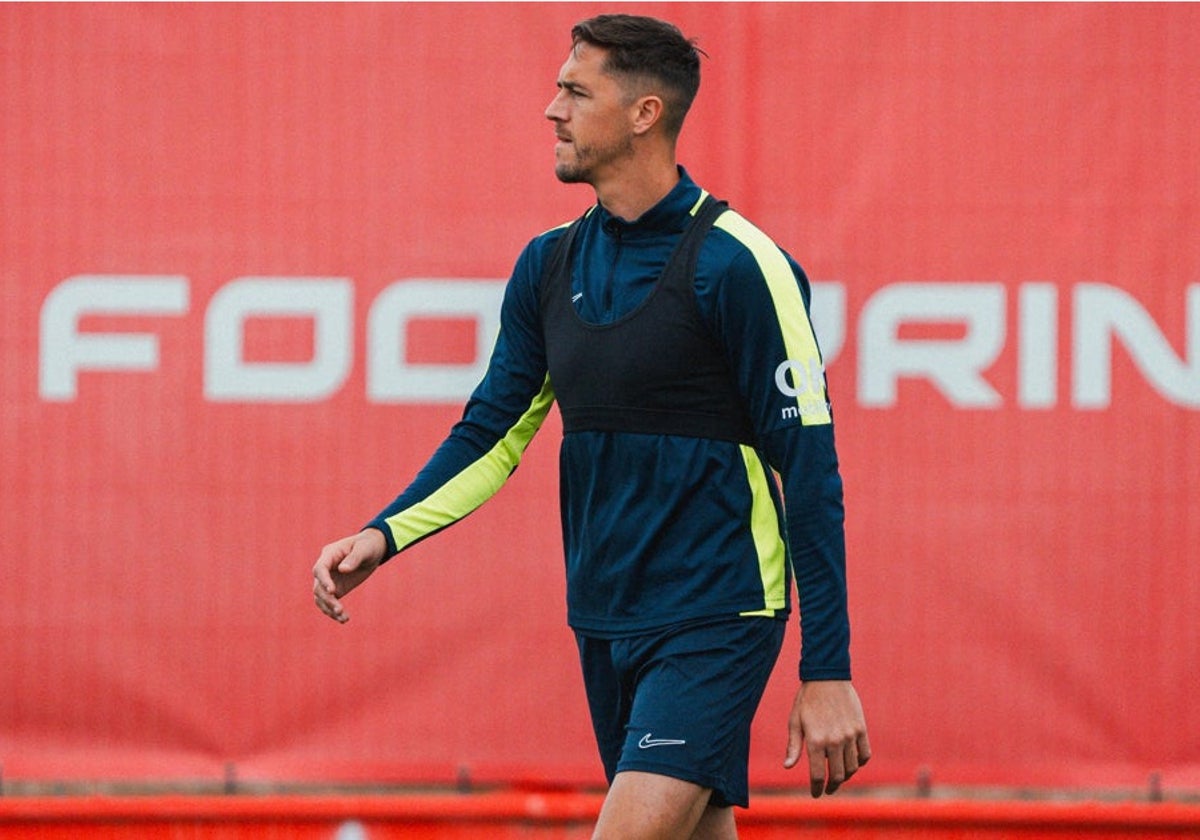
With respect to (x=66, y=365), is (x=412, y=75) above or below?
above

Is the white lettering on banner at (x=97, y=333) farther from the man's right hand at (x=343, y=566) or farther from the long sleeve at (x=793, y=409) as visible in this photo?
the long sleeve at (x=793, y=409)

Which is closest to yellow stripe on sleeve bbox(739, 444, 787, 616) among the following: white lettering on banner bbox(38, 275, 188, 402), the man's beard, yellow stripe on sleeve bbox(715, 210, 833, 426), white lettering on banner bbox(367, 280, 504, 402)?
yellow stripe on sleeve bbox(715, 210, 833, 426)

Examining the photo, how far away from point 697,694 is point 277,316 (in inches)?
77.9

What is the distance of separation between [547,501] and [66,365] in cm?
126

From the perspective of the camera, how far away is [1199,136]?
438 centimetres

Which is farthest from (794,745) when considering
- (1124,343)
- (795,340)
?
(1124,343)

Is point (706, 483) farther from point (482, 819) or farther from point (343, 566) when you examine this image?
point (482, 819)

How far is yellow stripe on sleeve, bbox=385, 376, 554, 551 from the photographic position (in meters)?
3.08

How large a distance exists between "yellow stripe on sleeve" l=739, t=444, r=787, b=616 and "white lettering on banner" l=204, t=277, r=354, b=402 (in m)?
1.75

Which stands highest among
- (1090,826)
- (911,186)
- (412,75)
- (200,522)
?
(412,75)

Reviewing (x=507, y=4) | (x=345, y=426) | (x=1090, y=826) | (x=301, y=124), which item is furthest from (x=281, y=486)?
(x=1090, y=826)

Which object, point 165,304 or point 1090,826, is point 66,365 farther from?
point 1090,826

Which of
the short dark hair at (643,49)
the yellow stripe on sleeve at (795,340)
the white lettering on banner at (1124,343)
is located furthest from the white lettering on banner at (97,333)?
the white lettering on banner at (1124,343)

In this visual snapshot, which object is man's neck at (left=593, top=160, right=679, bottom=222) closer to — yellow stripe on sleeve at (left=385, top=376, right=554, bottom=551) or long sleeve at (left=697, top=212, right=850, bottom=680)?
long sleeve at (left=697, top=212, right=850, bottom=680)
